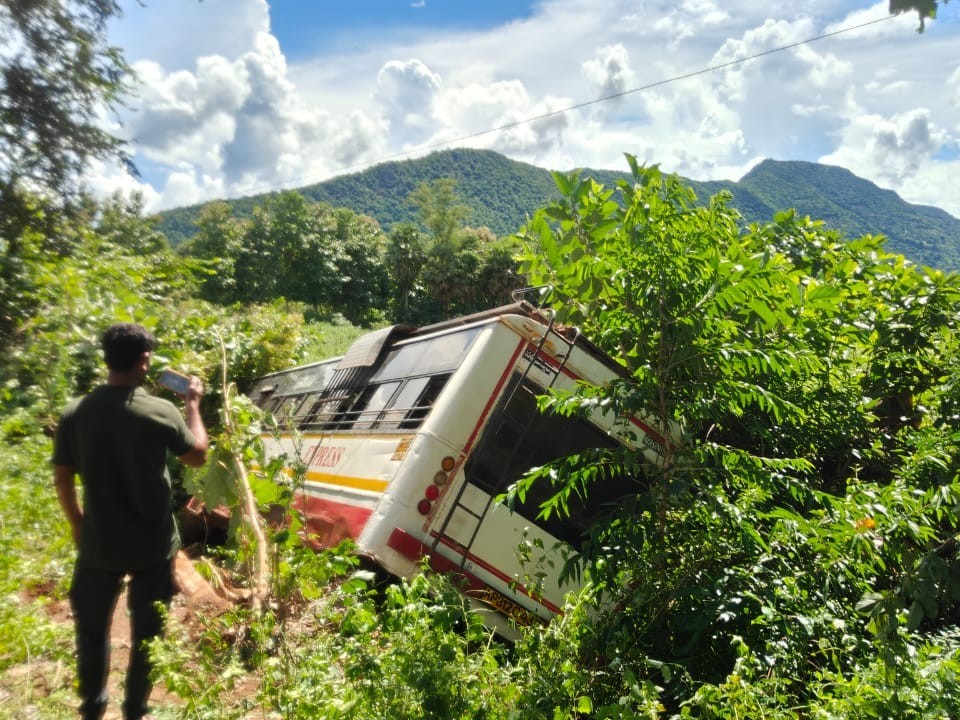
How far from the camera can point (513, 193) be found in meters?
178

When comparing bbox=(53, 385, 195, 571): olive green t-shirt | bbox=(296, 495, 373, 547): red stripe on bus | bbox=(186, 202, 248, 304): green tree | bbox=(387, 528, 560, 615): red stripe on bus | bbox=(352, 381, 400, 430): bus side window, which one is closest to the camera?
bbox=(53, 385, 195, 571): olive green t-shirt

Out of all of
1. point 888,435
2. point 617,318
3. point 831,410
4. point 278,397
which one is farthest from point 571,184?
point 278,397

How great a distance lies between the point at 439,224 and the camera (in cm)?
6303

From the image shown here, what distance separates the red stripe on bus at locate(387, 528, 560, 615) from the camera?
17.8 ft

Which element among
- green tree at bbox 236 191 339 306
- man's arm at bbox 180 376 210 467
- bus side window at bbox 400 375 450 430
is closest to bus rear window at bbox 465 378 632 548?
bus side window at bbox 400 375 450 430

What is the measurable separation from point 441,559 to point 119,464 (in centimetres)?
316

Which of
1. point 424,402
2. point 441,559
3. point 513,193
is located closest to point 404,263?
point 424,402

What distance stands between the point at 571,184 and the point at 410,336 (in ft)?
16.0

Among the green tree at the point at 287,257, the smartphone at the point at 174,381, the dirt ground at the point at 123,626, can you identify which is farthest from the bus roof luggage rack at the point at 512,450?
the green tree at the point at 287,257

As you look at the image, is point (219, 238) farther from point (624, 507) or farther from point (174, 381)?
point (624, 507)

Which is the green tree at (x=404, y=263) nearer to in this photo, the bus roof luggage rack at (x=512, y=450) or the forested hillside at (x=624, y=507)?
the forested hillside at (x=624, y=507)

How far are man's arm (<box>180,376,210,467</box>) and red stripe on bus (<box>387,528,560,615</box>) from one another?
2474 millimetres

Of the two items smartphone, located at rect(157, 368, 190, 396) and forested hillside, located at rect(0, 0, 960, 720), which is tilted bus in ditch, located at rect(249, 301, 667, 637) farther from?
smartphone, located at rect(157, 368, 190, 396)

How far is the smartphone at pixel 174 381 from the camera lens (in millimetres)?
A: 3844
